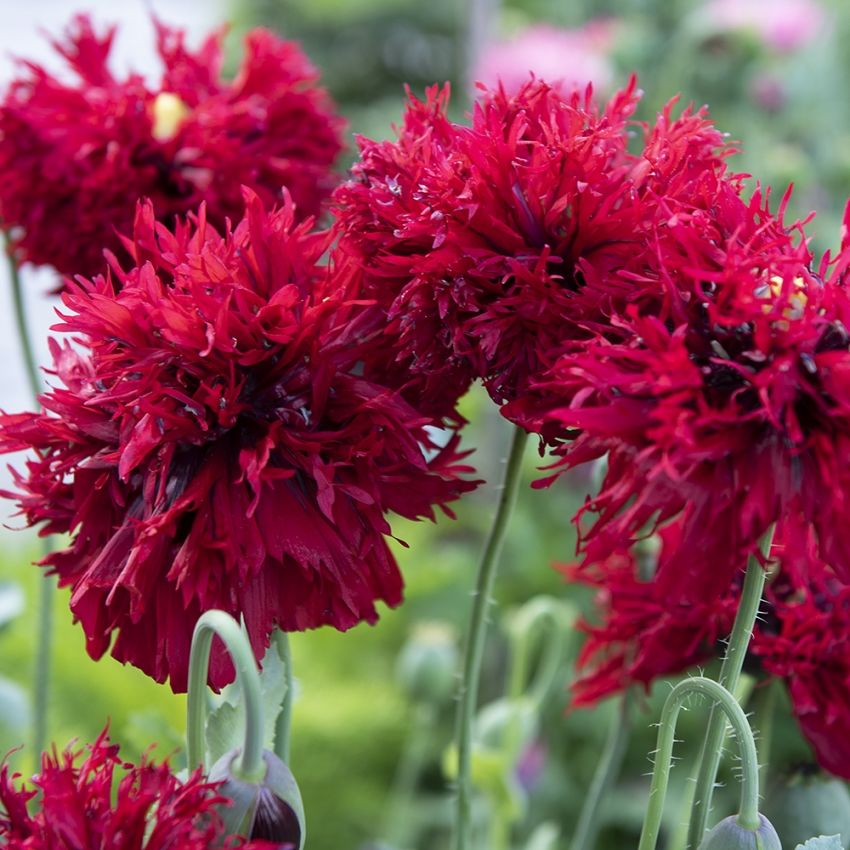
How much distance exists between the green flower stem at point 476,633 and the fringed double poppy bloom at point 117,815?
105 mm

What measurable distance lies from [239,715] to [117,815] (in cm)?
6

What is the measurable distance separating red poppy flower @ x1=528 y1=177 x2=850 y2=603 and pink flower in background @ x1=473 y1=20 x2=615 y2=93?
1.05m

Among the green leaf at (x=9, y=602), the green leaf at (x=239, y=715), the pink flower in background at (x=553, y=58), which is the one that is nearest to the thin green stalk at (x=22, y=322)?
the green leaf at (x=9, y=602)

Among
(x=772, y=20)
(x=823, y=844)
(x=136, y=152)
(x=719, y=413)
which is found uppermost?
(x=772, y=20)

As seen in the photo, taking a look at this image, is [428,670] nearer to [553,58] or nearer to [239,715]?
[239,715]

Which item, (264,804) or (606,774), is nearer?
(264,804)

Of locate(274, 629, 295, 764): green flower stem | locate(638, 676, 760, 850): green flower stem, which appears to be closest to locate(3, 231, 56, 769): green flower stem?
locate(274, 629, 295, 764): green flower stem

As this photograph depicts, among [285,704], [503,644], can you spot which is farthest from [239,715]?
[503,644]

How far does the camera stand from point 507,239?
0.32m

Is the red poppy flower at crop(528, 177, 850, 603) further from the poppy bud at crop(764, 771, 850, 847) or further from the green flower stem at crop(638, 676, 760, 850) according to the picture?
the poppy bud at crop(764, 771, 850, 847)

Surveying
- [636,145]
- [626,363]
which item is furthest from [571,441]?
[636,145]

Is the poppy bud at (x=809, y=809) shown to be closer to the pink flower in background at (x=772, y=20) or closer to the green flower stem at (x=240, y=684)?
the green flower stem at (x=240, y=684)

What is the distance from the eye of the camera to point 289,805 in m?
0.31

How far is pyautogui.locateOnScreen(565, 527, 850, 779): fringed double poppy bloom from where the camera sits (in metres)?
0.40
